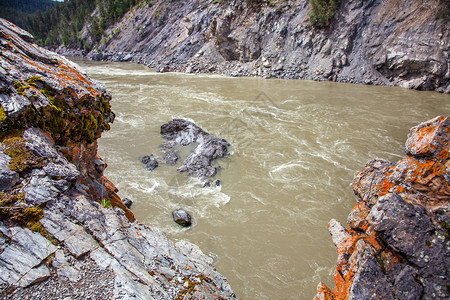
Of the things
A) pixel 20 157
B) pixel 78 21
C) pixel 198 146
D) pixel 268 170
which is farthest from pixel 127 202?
pixel 78 21

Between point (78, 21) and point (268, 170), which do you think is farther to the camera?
point (78, 21)

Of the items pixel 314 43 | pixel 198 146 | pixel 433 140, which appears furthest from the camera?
pixel 314 43

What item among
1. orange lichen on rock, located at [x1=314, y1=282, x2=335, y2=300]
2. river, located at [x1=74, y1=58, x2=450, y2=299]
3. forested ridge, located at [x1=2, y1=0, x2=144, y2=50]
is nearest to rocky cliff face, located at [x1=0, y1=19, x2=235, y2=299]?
orange lichen on rock, located at [x1=314, y1=282, x2=335, y2=300]

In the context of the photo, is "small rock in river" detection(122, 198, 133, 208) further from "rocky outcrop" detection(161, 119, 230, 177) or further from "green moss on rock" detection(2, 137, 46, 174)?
"green moss on rock" detection(2, 137, 46, 174)

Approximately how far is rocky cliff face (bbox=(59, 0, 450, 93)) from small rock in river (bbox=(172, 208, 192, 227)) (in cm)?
2766

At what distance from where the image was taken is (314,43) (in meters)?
34.1

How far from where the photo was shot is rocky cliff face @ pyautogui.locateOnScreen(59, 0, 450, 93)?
995 inches

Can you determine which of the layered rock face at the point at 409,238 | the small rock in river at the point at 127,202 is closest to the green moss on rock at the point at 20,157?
the layered rock face at the point at 409,238

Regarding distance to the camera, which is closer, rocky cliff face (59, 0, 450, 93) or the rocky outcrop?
the rocky outcrop

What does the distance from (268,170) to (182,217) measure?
4.74 metres

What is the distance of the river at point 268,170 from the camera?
6.85 m

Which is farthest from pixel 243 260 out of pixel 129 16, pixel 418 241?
pixel 129 16

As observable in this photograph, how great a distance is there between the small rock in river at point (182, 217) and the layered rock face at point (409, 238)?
4.35 meters

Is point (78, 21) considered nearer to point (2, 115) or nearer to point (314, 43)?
point (314, 43)
